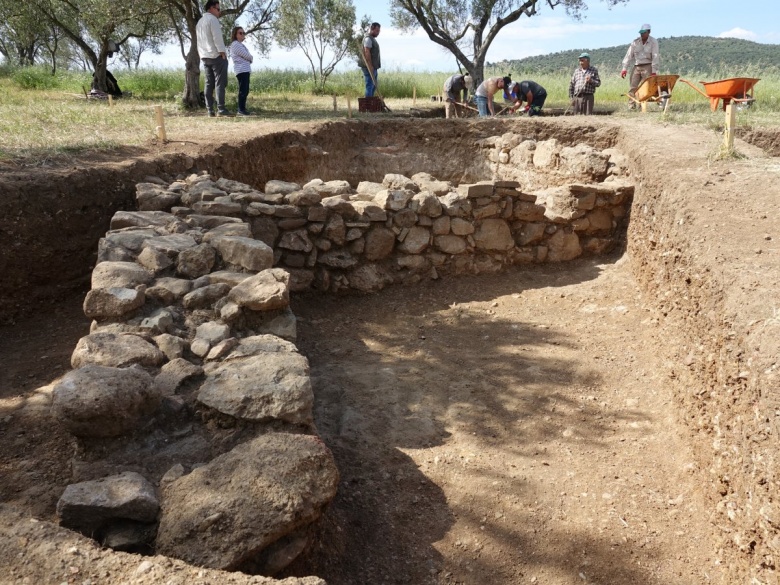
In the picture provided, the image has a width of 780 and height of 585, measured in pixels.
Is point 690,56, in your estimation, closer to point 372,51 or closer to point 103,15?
point 372,51

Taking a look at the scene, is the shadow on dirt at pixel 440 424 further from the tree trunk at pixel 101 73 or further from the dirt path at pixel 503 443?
the tree trunk at pixel 101 73

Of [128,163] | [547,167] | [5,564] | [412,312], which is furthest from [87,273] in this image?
[547,167]

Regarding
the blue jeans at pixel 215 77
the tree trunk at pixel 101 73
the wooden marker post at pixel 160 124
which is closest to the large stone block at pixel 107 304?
the wooden marker post at pixel 160 124

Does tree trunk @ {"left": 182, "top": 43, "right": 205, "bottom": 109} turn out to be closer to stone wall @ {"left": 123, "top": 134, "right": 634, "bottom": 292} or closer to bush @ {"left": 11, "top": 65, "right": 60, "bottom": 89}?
stone wall @ {"left": 123, "top": 134, "right": 634, "bottom": 292}

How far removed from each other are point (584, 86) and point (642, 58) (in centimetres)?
139

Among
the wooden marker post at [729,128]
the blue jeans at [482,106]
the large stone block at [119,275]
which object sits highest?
the blue jeans at [482,106]

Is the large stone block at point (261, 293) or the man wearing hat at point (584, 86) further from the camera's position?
the man wearing hat at point (584, 86)

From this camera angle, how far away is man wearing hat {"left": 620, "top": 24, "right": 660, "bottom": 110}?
35.2 ft

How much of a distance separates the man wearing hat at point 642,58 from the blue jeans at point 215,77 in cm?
713

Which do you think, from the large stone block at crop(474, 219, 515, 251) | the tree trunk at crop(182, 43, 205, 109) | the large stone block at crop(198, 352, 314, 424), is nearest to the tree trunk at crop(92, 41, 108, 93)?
the tree trunk at crop(182, 43, 205, 109)

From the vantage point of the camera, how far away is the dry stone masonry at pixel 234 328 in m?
1.89

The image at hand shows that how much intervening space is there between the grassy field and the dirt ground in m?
2.34

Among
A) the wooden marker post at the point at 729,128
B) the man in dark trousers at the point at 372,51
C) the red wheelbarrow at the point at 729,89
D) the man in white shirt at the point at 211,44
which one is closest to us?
the wooden marker post at the point at 729,128

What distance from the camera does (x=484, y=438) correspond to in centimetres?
352
